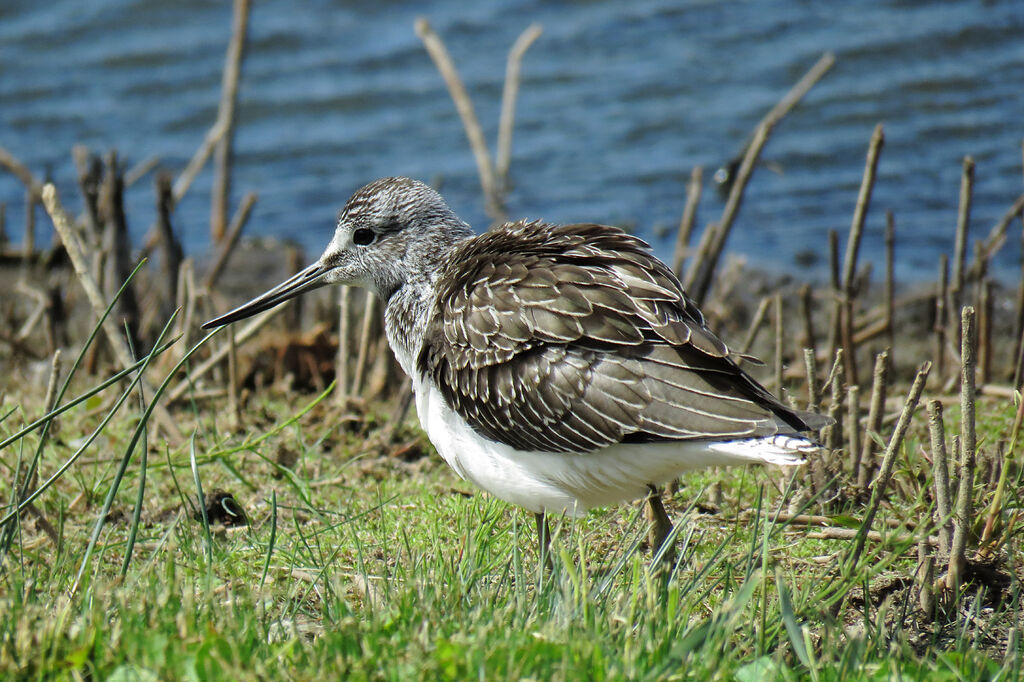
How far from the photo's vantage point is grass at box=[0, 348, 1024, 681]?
2838 mm

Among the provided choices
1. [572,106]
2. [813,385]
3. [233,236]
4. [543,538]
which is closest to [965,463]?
[813,385]

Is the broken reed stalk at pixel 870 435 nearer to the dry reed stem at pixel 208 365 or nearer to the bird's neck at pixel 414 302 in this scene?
the bird's neck at pixel 414 302

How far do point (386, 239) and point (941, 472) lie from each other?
7.84 ft

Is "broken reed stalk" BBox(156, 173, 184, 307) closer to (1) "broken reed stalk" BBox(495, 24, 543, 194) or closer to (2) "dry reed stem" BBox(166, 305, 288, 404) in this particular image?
(2) "dry reed stem" BBox(166, 305, 288, 404)

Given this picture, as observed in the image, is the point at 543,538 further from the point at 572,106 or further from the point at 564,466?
the point at 572,106

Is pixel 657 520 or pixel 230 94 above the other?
pixel 230 94

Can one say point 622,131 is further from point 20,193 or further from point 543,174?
point 20,193

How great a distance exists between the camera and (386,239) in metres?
4.91

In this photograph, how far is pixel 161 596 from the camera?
3129 mm

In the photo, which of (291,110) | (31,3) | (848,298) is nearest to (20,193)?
(291,110)

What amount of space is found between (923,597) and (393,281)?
2.38 meters

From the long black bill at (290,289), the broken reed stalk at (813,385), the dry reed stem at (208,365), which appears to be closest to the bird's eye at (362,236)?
the long black bill at (290,289)

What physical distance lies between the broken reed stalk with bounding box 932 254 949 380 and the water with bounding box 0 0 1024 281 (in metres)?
2.86

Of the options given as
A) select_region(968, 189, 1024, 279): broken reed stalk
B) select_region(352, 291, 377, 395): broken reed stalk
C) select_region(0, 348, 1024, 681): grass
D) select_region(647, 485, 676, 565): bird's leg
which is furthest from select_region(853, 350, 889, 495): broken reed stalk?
select_region(352, 291, 377, 395): broken reed stalk
